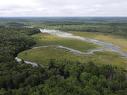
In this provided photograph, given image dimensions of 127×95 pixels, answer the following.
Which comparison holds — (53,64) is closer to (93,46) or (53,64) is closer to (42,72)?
(42,72)

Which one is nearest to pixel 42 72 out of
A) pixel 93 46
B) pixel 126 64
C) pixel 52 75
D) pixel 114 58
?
pixel 52 75

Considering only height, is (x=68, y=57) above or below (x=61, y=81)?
below

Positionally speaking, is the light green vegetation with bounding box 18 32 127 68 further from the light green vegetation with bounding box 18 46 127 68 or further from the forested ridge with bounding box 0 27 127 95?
the forested ridge with bounding box 0 27 127 95

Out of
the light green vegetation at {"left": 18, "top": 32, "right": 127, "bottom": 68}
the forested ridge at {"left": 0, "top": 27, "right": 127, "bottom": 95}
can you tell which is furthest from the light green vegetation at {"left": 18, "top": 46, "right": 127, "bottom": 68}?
the forested ridge at {"left": 0, "top": 27, "right": 127, "bottom": 95}

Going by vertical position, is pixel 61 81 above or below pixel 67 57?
above

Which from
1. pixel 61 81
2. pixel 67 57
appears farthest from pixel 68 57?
pixel 61 81

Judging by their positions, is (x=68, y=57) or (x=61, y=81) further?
(x=68, y=57)

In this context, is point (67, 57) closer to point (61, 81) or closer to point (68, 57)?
point (68, 57)

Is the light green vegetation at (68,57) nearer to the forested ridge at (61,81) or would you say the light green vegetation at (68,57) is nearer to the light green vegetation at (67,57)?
the light green vegetation at (67,57)

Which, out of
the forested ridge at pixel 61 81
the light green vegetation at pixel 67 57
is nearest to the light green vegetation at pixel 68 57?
the light green vegetation at pixel 67 57
